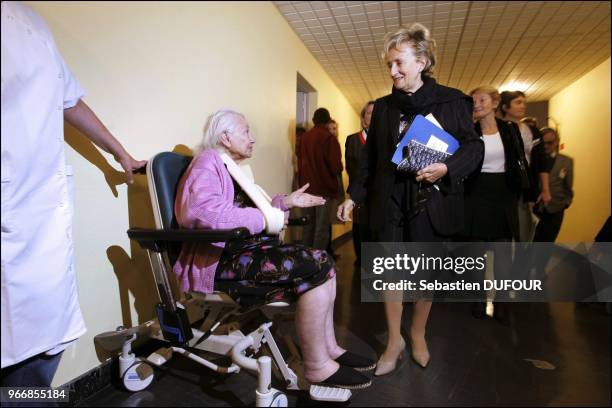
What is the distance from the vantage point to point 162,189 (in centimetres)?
108

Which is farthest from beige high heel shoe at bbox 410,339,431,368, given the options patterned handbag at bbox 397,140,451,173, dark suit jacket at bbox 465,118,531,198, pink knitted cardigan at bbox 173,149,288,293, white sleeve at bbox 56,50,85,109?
white sleeve at bbox 56,50,85,109

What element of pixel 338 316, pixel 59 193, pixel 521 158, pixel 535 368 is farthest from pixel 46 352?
pixel 521 158

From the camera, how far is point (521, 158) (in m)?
1.83

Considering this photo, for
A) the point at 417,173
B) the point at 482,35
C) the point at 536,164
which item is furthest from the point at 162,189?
the point at 536,164

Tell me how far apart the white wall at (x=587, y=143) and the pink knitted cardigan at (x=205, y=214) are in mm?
2528

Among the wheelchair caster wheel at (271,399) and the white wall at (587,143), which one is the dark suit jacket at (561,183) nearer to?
the white wall at (587,143)

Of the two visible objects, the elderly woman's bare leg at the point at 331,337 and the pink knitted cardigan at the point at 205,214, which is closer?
the pink knitted cardigan at the point at 205,214

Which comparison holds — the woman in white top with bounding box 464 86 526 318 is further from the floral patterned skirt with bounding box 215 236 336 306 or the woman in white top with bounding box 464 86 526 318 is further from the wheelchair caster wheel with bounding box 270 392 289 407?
the wheelchair caster wheel with bounding box 270 392 289 407

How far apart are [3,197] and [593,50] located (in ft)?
10.2

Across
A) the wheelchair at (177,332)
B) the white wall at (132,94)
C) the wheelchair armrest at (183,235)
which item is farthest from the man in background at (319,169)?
the wheelchair armrest at (183,235)

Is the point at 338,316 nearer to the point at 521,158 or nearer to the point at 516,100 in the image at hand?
the point at 521,158

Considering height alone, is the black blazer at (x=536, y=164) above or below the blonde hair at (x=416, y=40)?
below

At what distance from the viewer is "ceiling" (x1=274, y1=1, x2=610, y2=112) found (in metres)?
1.72

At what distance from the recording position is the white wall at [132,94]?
1012 millimetres
